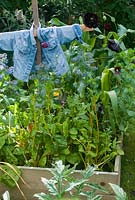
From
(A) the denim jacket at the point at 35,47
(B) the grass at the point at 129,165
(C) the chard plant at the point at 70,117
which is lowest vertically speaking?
(B) the grass at the point at 129,165

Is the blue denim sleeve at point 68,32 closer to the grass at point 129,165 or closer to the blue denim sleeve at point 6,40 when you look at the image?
the blue denim sleeve at point 6,40

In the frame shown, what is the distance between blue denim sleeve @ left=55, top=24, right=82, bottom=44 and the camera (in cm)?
317

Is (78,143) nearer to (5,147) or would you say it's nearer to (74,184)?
(5,147)

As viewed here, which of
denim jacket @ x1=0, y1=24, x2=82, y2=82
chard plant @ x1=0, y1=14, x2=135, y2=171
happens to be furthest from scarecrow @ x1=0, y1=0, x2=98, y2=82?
chard plant @ x1=0, y1=14, x2=135, y2=171

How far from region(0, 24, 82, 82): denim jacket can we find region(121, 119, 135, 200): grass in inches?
30.9

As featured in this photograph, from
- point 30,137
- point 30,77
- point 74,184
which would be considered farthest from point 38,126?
point 74,184

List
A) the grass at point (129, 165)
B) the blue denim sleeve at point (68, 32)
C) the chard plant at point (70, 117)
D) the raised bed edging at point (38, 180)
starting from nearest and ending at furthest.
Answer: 1. the raised bed edging at point (38, 180)
2. the chard plant at point (70, 117)
3. the grass at point (129, 165)
4. the blue denim sleeve at point (68, 32)

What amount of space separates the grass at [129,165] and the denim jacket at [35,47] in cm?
79

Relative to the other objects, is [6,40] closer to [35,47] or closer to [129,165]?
[35,47]

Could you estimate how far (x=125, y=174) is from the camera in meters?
3.22

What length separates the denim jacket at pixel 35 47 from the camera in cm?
319

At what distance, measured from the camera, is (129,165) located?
131 inches

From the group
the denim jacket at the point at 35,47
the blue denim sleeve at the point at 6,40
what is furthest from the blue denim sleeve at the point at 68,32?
the blue denim sleeve at the point at 6,40

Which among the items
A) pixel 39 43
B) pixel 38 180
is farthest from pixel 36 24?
pixel 38 180
